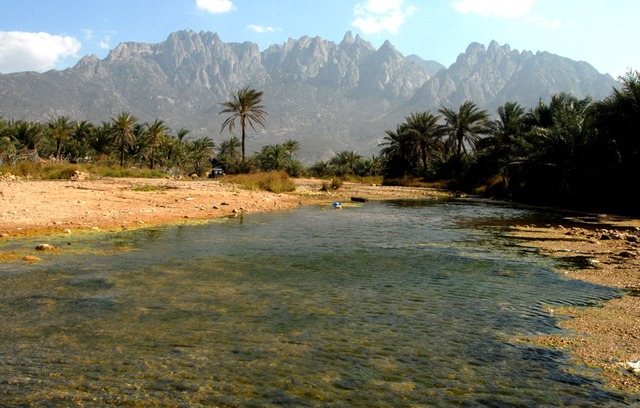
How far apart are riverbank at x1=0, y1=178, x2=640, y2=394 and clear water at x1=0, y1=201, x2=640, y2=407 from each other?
428 mm

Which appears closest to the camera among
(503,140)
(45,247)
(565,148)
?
(45,247)

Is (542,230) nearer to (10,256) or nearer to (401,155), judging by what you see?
(10,256)

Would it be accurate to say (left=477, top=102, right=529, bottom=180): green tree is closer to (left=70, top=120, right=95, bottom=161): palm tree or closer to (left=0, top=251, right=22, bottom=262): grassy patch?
(left=0, top=251, right=22, bottom=262): grassy patch

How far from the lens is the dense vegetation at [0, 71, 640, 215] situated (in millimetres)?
27641

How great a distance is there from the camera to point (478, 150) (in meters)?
54.1

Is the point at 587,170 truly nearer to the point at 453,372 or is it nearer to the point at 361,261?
the point at 361,261

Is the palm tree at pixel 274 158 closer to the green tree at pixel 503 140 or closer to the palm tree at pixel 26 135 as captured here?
the palm tree at pixel 26 135

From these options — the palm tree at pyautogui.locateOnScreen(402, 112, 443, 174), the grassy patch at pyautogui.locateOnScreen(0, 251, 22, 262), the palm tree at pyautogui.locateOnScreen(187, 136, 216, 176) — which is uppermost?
the palm tree at pyautogui.locateOnScreen(402, 112, 443, 174)

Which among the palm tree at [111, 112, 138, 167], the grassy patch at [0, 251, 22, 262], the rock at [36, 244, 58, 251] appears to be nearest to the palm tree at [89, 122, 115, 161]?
the palm tree at [111, 112, 138, 167]

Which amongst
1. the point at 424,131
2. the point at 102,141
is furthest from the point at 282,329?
the point at 102,141

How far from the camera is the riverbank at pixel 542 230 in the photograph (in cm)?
596

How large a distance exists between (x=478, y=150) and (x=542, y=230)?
37.5 m

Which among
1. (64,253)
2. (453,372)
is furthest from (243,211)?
(453,372)

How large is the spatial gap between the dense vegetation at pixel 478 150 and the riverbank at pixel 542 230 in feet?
24.5
